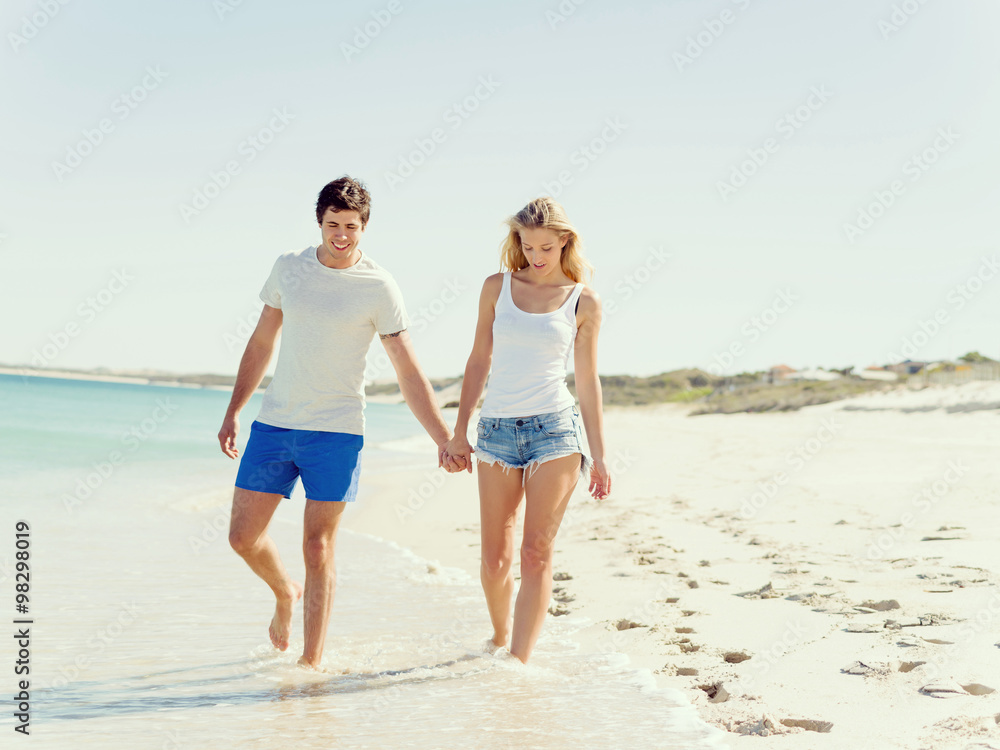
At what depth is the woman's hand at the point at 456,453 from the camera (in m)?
3.70

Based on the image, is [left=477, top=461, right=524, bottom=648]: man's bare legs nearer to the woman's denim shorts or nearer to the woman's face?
the woman's denim shorts

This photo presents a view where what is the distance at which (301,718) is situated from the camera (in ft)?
10.1

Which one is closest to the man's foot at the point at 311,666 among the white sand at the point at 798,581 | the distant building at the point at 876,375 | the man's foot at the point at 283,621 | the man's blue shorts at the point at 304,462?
the man's foot at the point at 283,621

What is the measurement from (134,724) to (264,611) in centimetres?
174

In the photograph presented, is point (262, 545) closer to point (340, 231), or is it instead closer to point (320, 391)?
point (320, 391)

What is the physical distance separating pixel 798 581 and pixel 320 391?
3.13 meters

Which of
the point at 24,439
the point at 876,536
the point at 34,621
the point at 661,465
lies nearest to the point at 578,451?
the point at 34,621

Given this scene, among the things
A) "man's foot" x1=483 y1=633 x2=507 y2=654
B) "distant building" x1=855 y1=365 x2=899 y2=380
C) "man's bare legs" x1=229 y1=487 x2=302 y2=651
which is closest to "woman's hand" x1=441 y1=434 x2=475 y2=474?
"man's bare legs" x1=229 y1=487 x2=302 y2=651

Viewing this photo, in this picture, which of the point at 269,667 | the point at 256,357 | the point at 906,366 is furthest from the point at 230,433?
the point at 906,366

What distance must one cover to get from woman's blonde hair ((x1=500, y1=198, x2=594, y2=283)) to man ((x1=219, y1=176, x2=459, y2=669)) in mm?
560

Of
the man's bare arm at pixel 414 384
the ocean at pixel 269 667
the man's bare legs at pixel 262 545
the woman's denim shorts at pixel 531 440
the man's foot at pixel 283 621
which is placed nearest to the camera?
the ocean at pixel 269 667

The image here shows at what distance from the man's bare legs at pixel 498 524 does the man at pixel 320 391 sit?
23.7 inches

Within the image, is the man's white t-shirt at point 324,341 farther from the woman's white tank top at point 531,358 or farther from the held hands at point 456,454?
the woman's white tank top at point 531,358

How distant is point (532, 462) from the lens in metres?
3.53
